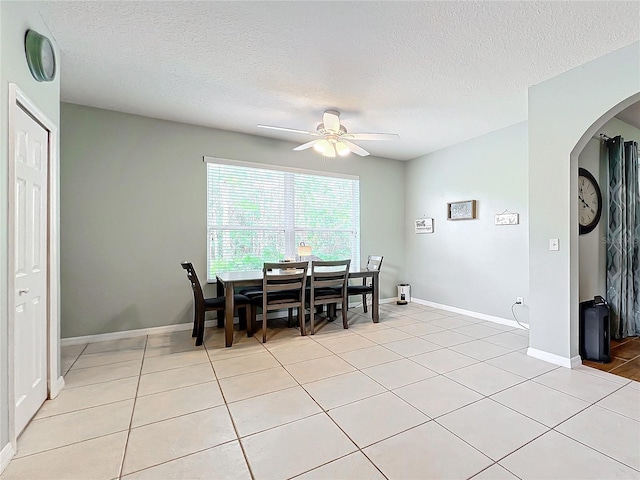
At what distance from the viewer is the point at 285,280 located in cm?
364

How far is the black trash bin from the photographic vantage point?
2869 millimetres

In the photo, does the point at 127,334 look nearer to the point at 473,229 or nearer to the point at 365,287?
the point at 365,287

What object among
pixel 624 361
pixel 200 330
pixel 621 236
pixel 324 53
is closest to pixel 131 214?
pixel 200 330

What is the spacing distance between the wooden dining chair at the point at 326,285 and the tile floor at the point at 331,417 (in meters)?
0.71

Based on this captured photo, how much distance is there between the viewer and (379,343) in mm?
3436

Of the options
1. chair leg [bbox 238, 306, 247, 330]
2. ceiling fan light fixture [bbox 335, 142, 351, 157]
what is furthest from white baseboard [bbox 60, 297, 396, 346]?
ceiling fan light fixture [bbox 335, 142, 351, 157]

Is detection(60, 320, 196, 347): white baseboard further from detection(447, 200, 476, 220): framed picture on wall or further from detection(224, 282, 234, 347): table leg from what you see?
detection(447, 200, 476, 220): framed picture on wall

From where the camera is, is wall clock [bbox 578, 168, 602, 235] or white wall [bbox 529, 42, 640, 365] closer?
white wall [bbox 529, 42, 640, 365]

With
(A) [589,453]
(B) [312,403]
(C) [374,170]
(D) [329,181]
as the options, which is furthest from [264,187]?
(A) [589,453]

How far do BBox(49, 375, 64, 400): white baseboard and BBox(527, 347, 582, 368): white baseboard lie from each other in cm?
416

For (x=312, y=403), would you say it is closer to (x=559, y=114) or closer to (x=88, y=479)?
(x=88, y=479)

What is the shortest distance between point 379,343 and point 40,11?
3.99m

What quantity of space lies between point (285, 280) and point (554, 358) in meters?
2.81

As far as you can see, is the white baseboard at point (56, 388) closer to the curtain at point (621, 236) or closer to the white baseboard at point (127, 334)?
the white baseboard at point (127, 334)
